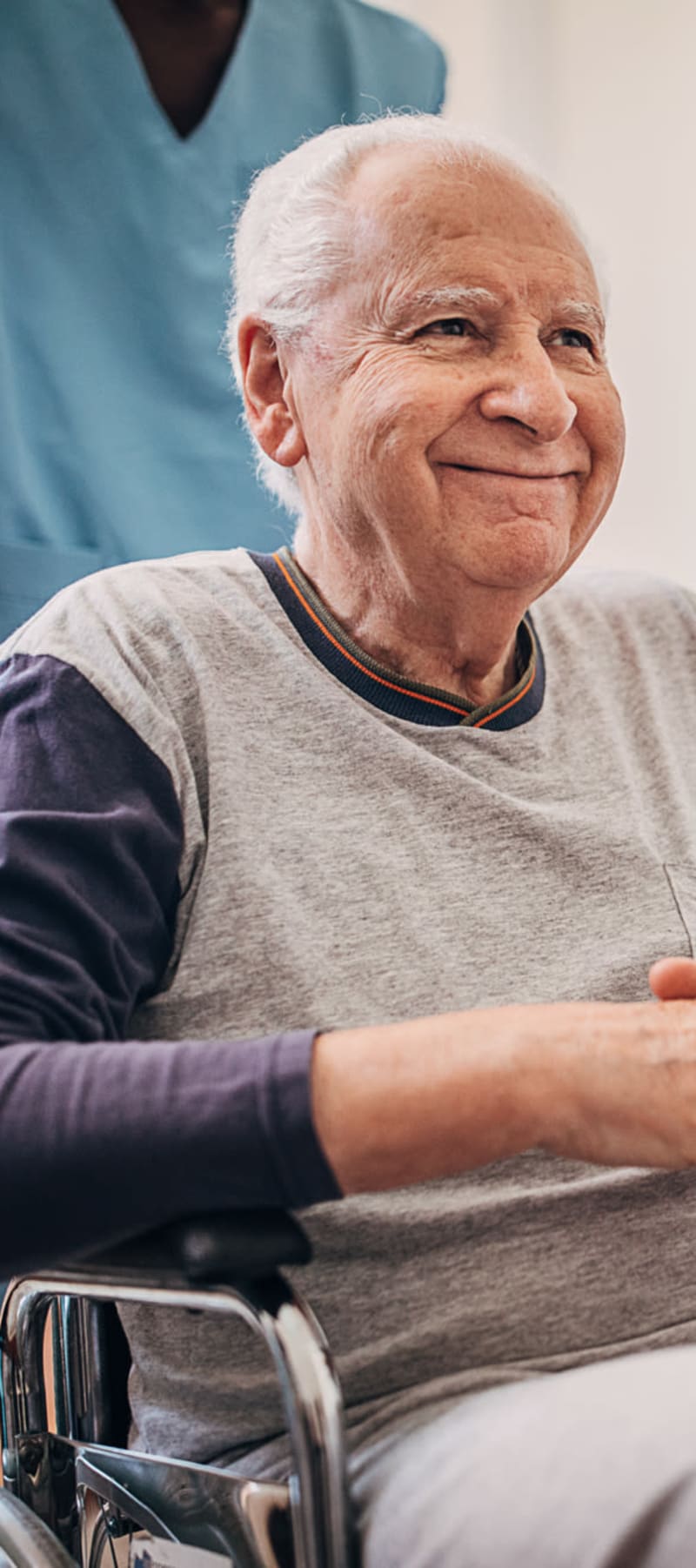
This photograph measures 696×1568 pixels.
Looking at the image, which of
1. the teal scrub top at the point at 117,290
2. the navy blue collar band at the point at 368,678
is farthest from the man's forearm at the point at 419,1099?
the teal scrub top at the point at 117,290

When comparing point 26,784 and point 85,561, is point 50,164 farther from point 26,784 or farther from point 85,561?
point 26,784

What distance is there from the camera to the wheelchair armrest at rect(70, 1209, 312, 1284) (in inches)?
28.8

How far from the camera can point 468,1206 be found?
1.01m

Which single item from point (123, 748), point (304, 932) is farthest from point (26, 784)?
point (304, 932)

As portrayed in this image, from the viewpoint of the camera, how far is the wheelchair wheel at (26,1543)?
0.87 m

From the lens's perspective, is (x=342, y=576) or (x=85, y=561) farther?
(x=85, y=561)

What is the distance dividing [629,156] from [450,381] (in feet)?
4.46

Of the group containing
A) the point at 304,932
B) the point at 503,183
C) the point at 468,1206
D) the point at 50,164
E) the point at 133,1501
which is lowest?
the point at 133,1501

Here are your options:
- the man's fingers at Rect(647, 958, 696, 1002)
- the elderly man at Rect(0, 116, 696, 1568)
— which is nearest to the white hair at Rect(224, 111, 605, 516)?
the elderly man at Rect(0, 116, 696, 1568)

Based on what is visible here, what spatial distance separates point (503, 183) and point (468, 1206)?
809 millimetres

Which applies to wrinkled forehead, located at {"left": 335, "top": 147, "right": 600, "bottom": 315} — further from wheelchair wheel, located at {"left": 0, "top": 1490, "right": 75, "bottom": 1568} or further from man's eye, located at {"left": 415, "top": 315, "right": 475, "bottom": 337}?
wheelchair wheel, located at {"left": 0, "top": 1490, "right": 75, "bottom": 1568}

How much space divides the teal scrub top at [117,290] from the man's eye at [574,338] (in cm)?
61

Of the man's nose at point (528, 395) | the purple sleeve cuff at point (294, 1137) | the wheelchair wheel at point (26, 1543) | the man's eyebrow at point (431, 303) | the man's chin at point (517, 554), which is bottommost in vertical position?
the wheelchair wheel at point (26, 1543)

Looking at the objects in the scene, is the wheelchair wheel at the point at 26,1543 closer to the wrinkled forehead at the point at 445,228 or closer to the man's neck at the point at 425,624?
the man's neck at the point at 425,624
